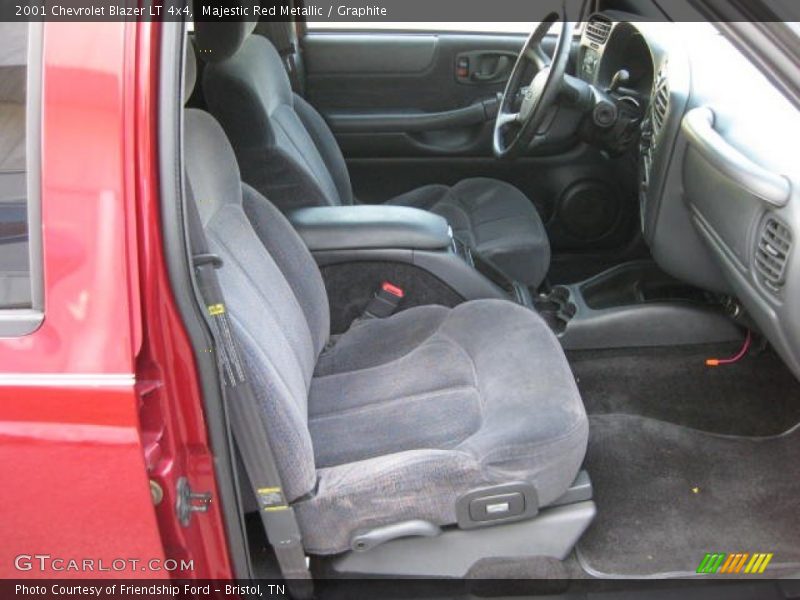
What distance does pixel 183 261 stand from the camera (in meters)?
1.04

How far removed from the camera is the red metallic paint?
0.94m

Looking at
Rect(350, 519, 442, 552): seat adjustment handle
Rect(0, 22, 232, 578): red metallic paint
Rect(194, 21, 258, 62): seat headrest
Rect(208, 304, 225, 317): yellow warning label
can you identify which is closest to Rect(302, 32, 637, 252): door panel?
Rect(194, 21, 258, 62): seat headrest

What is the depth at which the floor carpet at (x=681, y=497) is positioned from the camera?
1567mm

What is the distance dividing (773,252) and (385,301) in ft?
2.95

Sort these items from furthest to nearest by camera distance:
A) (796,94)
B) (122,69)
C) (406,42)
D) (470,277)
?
(406,42)
(470,277)
(796,94)
(122,69)

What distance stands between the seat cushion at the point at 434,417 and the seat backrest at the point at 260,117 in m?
0.42

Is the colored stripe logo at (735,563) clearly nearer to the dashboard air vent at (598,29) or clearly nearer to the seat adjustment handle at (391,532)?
the seat adjustment handle at (391,532)

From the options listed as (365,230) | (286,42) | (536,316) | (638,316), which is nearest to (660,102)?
(638,316)

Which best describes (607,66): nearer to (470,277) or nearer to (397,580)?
(470,277)

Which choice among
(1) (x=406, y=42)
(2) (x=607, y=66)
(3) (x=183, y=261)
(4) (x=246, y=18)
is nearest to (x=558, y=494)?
(3) (x=183, y=261)

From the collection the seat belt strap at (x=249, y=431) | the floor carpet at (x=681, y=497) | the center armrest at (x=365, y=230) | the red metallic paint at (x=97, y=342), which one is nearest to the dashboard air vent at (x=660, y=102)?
the center armrest at (x=365, y=230)

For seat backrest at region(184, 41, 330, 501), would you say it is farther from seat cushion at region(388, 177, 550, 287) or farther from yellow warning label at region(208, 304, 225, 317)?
seat cushion at region(388, 177, 550, 287)

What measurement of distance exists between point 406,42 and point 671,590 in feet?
7.23

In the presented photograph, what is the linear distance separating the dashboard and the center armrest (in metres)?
0.57
